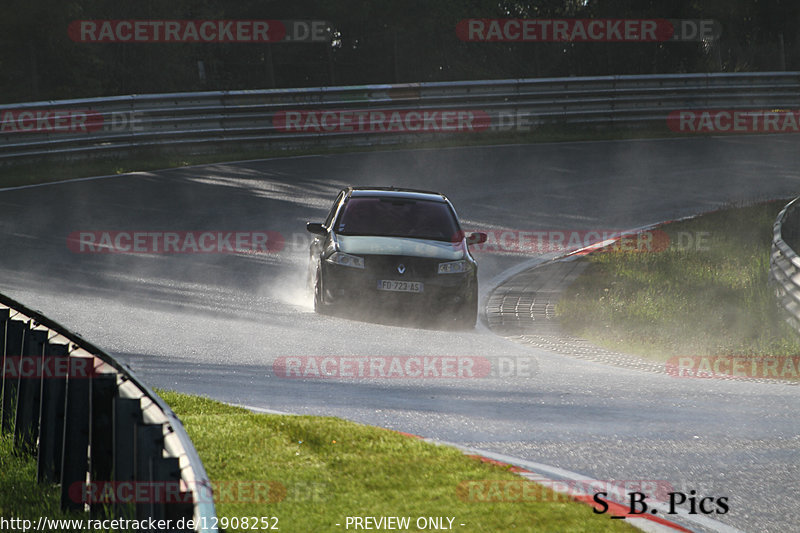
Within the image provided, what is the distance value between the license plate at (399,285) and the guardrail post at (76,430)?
22.4 ft

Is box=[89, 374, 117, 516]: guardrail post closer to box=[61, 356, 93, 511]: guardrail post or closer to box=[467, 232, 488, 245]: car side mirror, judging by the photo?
box=[61, 356, 93, 511]: guardrail post

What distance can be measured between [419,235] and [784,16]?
26.1 metres

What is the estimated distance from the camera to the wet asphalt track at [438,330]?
6.86 metres

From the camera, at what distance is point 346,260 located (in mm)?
11906

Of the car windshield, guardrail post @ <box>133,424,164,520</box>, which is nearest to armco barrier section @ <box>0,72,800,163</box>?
the car windshield

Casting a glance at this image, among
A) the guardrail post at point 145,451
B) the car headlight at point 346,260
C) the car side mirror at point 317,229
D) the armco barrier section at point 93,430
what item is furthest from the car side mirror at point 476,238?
the guardrail post at point 145,451

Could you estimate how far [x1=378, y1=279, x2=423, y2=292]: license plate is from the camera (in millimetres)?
11836

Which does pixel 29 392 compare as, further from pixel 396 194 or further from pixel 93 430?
pixel 396 194

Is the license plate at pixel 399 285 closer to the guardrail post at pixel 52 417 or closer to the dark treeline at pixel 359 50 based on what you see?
the guardrail post at pixel 52 417

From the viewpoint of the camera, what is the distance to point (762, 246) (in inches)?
647

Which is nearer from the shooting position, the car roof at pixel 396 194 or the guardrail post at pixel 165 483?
the guardrail post at pixel 165 483

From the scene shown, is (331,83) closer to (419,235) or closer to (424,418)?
(419,235)

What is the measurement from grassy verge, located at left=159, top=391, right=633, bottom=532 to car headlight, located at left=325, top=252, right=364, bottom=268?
15.1 feet

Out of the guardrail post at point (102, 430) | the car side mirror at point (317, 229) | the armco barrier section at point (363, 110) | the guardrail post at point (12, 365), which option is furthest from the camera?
the armco barrier section at point (363, 110)
